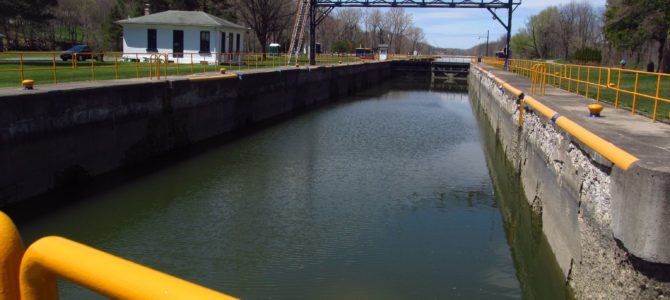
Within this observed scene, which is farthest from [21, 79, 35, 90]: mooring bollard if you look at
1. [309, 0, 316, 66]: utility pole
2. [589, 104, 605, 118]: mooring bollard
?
[309, 0, 316, 66]: utility pole

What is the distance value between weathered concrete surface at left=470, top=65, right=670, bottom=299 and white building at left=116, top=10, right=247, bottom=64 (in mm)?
25878

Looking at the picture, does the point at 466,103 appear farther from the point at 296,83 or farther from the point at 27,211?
the point at 27,211

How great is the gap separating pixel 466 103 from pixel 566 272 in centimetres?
3335

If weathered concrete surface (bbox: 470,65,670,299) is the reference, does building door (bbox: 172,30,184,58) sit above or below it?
above

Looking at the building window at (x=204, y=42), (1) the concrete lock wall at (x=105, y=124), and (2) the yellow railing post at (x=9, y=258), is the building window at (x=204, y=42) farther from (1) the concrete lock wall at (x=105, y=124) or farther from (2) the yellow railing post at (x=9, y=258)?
(2) the yellow railing post at (x=9, y=258)

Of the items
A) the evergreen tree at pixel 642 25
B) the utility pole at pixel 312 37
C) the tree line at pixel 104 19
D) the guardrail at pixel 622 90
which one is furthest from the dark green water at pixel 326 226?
the tree line at pixel 104 19

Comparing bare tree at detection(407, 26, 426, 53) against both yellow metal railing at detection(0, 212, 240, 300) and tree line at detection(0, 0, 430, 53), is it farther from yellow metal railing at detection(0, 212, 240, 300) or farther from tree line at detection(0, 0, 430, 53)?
yellow metal railing at detection(0, 212, 240, 300)

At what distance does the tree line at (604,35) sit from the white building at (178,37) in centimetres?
2351

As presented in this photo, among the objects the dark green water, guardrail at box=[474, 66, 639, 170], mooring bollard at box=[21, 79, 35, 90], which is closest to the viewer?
guardrail at box=[474, 66, 639, 170]

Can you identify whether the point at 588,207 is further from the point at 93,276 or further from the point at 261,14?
the point at 261,14

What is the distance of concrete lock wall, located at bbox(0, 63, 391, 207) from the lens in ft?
36.7

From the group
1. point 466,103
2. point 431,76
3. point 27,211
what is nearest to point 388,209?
point 27,211

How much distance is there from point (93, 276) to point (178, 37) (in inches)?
1393

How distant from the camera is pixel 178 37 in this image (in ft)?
115
